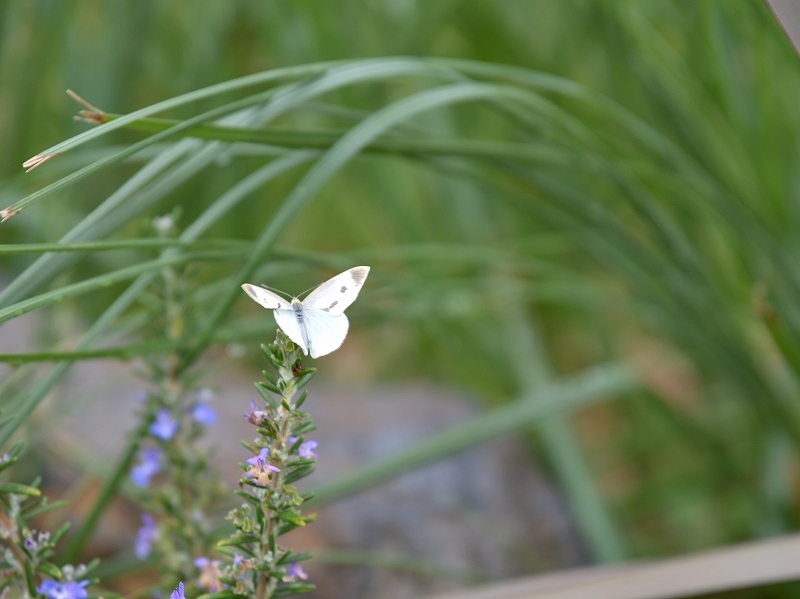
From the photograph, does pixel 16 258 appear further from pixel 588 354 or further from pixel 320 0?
pixel 588 354

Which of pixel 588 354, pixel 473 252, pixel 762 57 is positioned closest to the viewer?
pixel 762 57

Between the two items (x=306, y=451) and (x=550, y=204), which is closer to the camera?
(x=306, y=451)

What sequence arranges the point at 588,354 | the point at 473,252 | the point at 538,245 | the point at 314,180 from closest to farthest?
the point at 314,180, the point at 473,252, the point at 538,245, the point at 588,354

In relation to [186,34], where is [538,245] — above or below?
below

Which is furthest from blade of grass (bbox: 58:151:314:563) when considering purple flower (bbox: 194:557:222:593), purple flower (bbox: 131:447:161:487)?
purple flower (bbox: 194:557:222:593)

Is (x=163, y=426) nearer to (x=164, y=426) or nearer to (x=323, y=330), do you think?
(x=164, y=426)

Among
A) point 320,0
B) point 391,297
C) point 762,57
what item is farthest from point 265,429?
point 320,0

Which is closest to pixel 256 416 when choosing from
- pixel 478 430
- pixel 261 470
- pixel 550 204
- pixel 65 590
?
pixel 261 470

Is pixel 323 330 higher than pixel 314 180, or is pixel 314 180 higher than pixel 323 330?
pixel 314 180
